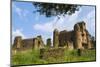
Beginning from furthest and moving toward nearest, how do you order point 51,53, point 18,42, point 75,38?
point 75,38 → point 51,53 → point 18,42

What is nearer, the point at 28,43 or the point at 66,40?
the point at 28,43

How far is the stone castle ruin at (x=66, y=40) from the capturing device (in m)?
2.44

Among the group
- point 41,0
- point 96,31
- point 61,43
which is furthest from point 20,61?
point 96,31

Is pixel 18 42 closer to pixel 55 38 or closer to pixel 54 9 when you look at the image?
pixel 55 38

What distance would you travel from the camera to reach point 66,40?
262 centimetres

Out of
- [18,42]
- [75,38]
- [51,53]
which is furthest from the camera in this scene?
[75,38]

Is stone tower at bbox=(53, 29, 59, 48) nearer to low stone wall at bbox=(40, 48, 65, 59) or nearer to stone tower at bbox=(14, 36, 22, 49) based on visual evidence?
low stone wall at bbox=(40, 48, 65, 59)

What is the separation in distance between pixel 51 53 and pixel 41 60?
14 cm

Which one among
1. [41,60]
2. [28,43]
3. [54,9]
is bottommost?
[41,60]

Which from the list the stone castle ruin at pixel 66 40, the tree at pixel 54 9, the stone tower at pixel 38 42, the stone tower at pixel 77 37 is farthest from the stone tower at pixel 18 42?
the stone tower at pixel 77 37

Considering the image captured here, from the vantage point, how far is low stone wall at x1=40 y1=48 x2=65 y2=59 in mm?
2510

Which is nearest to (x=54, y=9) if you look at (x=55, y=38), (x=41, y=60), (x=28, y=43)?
(x=55, y=38)

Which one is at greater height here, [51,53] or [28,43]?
[28,43]

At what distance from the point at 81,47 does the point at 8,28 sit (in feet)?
2.92
